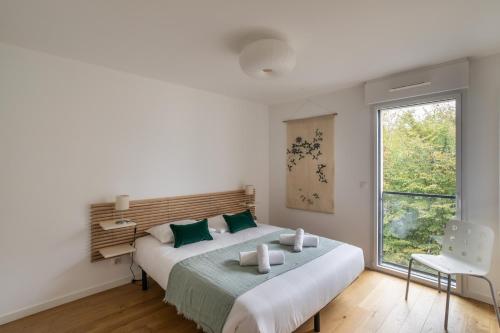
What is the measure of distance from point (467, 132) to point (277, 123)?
2.68 m

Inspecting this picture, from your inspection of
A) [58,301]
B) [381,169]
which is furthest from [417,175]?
[58,301]

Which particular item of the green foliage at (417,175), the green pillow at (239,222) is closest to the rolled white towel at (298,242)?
the green pillow at (239,222)

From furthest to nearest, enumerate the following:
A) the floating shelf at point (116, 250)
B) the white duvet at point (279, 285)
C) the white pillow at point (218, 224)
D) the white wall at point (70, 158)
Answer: the white pillow at point (218, 224) < the floating shelf at point (116, 250) < the white wall at point (70, 158) < the white duvet at point (279, 285)

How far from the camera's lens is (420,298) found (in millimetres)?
2553

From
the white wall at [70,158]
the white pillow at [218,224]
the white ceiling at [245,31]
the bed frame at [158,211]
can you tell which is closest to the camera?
the white ceiling at [245,31]

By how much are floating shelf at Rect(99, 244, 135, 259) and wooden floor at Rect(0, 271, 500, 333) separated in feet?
1.61

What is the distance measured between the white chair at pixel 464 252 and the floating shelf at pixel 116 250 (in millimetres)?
3114

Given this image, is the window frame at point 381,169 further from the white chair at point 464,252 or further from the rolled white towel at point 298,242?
the rolled white towel at point 298,242

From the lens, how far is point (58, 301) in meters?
2.46

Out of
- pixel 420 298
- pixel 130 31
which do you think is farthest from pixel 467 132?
pixel 130 31

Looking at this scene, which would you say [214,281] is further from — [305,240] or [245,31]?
[245,31]

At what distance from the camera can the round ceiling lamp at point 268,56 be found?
1.98 metres

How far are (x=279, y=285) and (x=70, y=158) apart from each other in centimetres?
247

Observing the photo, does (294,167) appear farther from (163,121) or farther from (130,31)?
(130,31)
